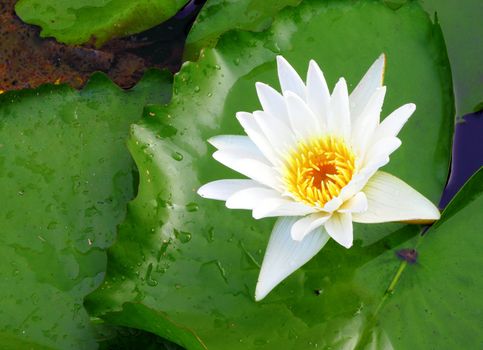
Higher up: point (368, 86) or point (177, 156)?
point (368, 86)

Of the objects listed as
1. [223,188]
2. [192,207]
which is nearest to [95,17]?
[192,207]

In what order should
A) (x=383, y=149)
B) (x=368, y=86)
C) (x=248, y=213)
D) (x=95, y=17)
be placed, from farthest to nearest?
(x=95, y=17) → (x=248, y=213) → (x=368, y=86) → (x=383, y=149)

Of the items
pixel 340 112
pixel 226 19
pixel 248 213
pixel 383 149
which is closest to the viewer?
pixel 383 149

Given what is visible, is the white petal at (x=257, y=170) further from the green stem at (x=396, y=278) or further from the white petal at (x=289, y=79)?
the green stem at (x=396, y=278)

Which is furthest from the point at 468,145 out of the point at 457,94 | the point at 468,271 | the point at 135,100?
the point at 135,100

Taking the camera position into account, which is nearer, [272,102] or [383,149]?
[383,149]

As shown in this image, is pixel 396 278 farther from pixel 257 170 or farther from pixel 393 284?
pixel 257 170

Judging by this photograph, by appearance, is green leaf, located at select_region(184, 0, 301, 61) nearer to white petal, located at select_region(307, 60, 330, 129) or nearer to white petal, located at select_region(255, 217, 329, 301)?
white petal, located at select_region(307, 60, 330, 129)
